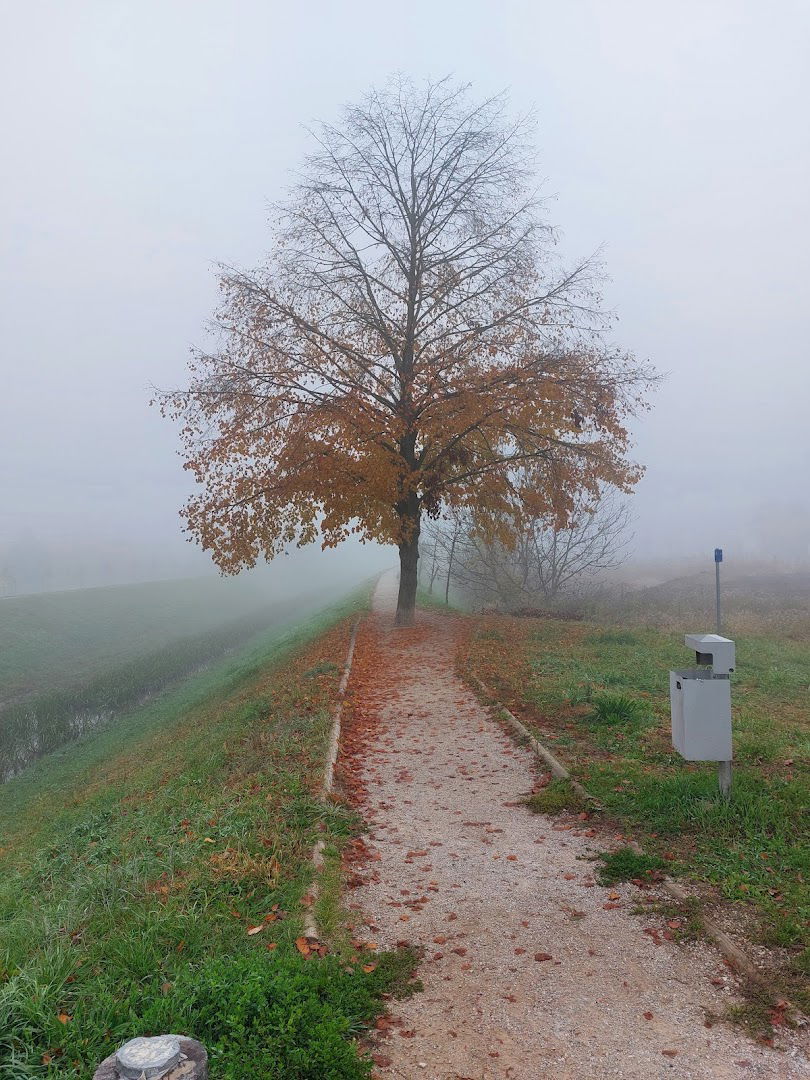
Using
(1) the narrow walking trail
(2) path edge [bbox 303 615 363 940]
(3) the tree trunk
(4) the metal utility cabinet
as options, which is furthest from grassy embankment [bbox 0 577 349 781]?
(4) the metal utility cabinet

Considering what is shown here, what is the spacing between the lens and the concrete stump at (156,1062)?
260 cm

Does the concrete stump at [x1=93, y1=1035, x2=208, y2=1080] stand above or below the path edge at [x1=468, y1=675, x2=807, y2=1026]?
above

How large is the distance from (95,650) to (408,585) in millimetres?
22951

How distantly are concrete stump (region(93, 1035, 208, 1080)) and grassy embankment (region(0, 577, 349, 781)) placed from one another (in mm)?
15952

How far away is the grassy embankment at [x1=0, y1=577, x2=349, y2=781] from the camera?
20312 mm

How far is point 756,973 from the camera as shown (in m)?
3.99

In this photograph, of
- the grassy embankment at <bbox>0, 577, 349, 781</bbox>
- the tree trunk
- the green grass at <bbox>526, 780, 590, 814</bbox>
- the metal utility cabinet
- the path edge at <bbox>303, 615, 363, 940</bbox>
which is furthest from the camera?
the grassy embankment at <bbox>0, 577, 349, 781</bbox>

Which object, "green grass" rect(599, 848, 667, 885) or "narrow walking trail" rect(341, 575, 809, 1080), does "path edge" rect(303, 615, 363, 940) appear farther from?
"green grass" rect(599, 848, 667, 885)

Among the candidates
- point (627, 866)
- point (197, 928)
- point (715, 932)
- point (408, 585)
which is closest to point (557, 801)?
point (627, 866)

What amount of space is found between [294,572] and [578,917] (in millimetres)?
95548

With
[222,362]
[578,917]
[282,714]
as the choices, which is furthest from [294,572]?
[578,917]

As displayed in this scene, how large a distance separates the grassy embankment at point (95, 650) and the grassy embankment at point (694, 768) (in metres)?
12.3

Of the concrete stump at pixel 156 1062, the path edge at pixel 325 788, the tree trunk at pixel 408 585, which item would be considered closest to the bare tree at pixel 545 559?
the tree trunk at pixel 408 585

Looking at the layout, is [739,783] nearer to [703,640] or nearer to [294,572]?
[703,640]
